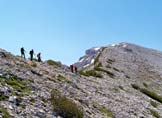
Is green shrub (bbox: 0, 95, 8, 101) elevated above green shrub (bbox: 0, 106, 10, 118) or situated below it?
above

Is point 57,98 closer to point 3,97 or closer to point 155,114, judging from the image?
point 3,97

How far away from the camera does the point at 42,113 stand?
2083 centimetres

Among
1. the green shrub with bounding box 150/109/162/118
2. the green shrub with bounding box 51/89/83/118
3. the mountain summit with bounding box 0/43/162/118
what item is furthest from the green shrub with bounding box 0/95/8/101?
the green shrub with bounding box 150/109/162/118

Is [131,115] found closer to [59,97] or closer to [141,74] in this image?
[59,97]

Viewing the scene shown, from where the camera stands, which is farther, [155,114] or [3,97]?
[155,114]

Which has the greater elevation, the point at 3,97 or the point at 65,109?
the point at 3,97

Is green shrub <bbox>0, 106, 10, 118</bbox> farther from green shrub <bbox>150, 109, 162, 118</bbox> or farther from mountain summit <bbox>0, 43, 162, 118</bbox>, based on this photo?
green shrub <bbox>150, 109, 162, 118</bbox>

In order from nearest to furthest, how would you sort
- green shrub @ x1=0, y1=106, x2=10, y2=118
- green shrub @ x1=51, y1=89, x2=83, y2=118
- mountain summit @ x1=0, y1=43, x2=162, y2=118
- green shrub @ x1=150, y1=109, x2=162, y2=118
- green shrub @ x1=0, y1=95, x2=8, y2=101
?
1. green shrub @ x1=0, y1=106, x2=10, y2=118
2. green shrub @ x1=0, y1=95, x2=8, y2=101
3. mountain summit @ x1=0, y1=43, x2=162, y2=118
4. green shrub @ x1=51, y1=89, x2=83, y2=118
5. green shrub @ x1=150, y1=109, x2=162, y2=118

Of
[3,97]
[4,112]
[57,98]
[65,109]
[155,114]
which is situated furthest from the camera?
[155,114]

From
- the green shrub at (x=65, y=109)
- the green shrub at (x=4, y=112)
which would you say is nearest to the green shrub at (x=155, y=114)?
the green shrub at (x=65, y=109)

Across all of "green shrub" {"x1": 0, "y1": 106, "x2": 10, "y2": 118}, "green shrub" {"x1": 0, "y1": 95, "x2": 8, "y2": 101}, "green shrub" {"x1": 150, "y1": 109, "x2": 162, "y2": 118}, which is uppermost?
"green shrub" {"x1": 0, "y1": 95, "x2": 8, "y2": 101}

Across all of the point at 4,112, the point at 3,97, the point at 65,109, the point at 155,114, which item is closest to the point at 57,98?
the point at 65,109

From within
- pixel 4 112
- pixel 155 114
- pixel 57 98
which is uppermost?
pixel 57 98

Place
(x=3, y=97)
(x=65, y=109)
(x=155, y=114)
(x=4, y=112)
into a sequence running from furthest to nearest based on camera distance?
(x=155, y=114) < (x=65, y=109) < (x=3, y=97) < (x=4, y=112)
